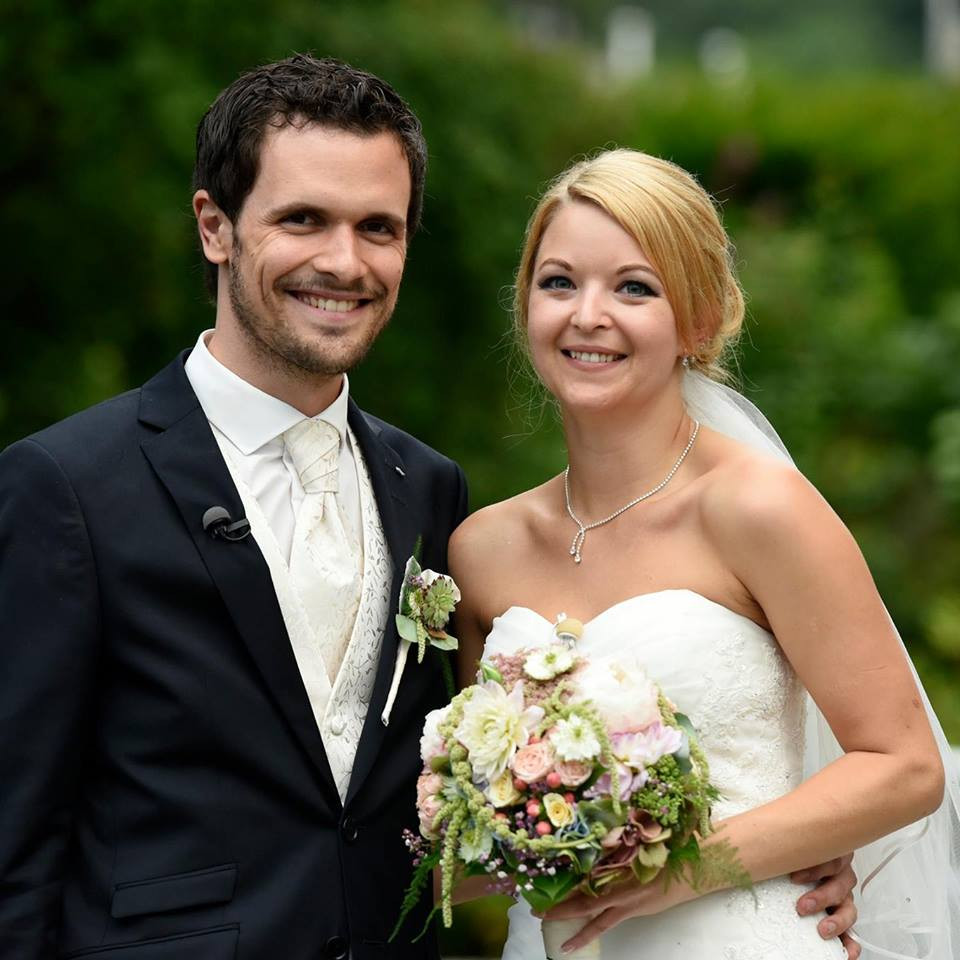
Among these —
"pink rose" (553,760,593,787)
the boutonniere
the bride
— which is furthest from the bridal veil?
"pink rose" (553,760,593,787)

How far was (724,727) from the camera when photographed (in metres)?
3.88

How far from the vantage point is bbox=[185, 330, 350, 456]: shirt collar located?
3.84 metres

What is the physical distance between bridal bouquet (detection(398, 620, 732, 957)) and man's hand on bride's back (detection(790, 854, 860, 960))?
0.50m

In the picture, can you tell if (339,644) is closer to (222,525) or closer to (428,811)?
(222,525)

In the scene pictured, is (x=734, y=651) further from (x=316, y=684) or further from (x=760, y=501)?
(x=316, y=684)

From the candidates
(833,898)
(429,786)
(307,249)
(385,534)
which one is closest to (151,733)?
(429,786)

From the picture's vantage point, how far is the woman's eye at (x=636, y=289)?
13.3 feet

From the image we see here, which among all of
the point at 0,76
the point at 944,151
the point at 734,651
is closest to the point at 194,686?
the point at 734,651

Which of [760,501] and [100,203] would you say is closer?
[760,501]

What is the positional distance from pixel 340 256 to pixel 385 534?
759 millimetres

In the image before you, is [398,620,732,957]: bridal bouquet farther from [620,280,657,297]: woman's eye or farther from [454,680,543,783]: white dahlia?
[620,280,657,297]: woman's eye

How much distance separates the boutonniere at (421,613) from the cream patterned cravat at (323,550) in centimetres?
13

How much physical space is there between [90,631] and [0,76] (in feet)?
21.9

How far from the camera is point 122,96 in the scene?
9.70 metres
